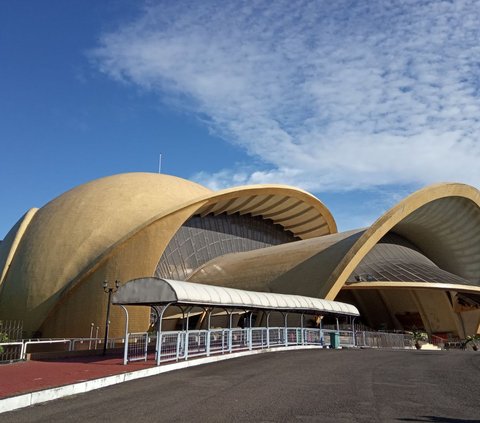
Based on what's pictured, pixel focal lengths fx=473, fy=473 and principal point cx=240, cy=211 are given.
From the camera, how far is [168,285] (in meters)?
13.7

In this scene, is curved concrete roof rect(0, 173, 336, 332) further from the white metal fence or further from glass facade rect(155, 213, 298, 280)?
the white metal fence

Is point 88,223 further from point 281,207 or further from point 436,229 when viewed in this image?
point 436,229

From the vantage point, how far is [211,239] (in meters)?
37.2

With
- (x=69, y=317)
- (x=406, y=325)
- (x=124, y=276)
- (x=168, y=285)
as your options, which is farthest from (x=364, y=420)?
(x=406, y=325)

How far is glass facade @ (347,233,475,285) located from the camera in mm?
29125

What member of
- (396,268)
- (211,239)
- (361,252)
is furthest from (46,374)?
(211,239)

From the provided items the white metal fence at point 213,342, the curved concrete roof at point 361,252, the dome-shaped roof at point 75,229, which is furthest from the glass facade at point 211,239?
the white metal fence at point 213,342

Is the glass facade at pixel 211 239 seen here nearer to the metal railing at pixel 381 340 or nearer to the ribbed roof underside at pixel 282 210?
Result: the ribbed roof underside at pixel 282 210

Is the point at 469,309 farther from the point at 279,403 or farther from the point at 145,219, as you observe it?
the point at 279,403

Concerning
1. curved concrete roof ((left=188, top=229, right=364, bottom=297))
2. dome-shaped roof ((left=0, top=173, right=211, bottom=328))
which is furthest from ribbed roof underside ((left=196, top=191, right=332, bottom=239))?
curved concrete roof ((left=188, top=229, right=364, bottom=297))

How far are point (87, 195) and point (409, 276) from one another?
22.1 meters

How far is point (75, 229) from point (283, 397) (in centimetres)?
2432

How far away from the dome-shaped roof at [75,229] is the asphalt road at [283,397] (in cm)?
1764

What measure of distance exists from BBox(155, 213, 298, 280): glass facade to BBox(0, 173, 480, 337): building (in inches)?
3.6
